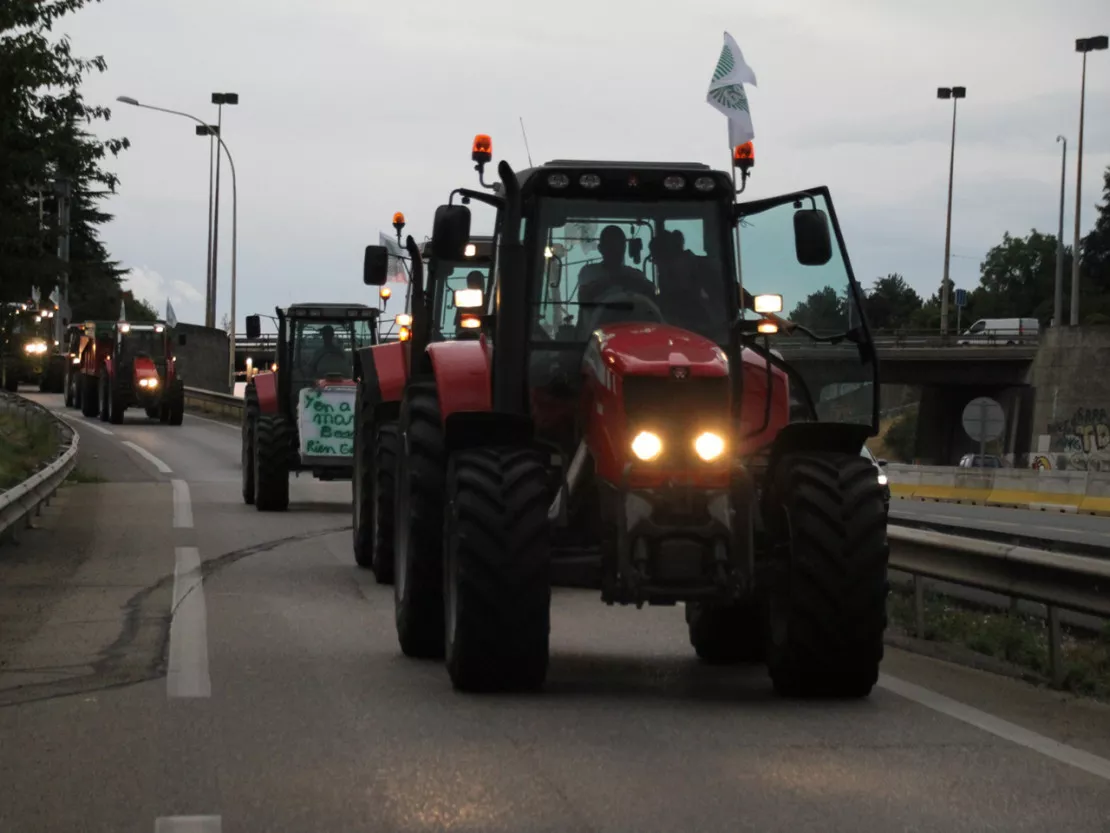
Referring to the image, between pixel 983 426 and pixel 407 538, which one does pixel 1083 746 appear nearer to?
pixel 407 538

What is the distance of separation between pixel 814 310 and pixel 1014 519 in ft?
70.2

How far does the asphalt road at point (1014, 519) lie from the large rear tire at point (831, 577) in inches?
568

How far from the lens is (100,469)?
34250 mm

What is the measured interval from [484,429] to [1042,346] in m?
64.4

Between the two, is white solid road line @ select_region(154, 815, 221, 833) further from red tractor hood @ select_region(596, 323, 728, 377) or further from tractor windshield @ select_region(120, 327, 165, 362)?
tractor windshield @ select_region(120, 327, 165, 362)

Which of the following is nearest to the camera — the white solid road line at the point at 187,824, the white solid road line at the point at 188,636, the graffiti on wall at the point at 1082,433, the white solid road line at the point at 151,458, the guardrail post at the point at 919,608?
the white solid road line at the point at 187,824

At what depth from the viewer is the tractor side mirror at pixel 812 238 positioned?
31.4 ft

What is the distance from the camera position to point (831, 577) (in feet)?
29.5

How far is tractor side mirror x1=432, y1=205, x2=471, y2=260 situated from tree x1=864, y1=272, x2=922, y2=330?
153658mm

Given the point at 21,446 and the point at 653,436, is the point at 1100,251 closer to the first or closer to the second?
the point at 21,446

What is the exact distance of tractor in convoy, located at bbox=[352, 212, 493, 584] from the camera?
14.7 meters

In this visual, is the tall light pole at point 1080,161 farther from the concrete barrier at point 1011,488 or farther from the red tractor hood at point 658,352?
the red tractor hood at point 658,352

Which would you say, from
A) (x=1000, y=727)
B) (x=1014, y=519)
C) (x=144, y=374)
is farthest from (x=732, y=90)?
(x=144, y=374)

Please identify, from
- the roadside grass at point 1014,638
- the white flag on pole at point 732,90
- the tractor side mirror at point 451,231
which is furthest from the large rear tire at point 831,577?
the white flag on pole at point 732,90
